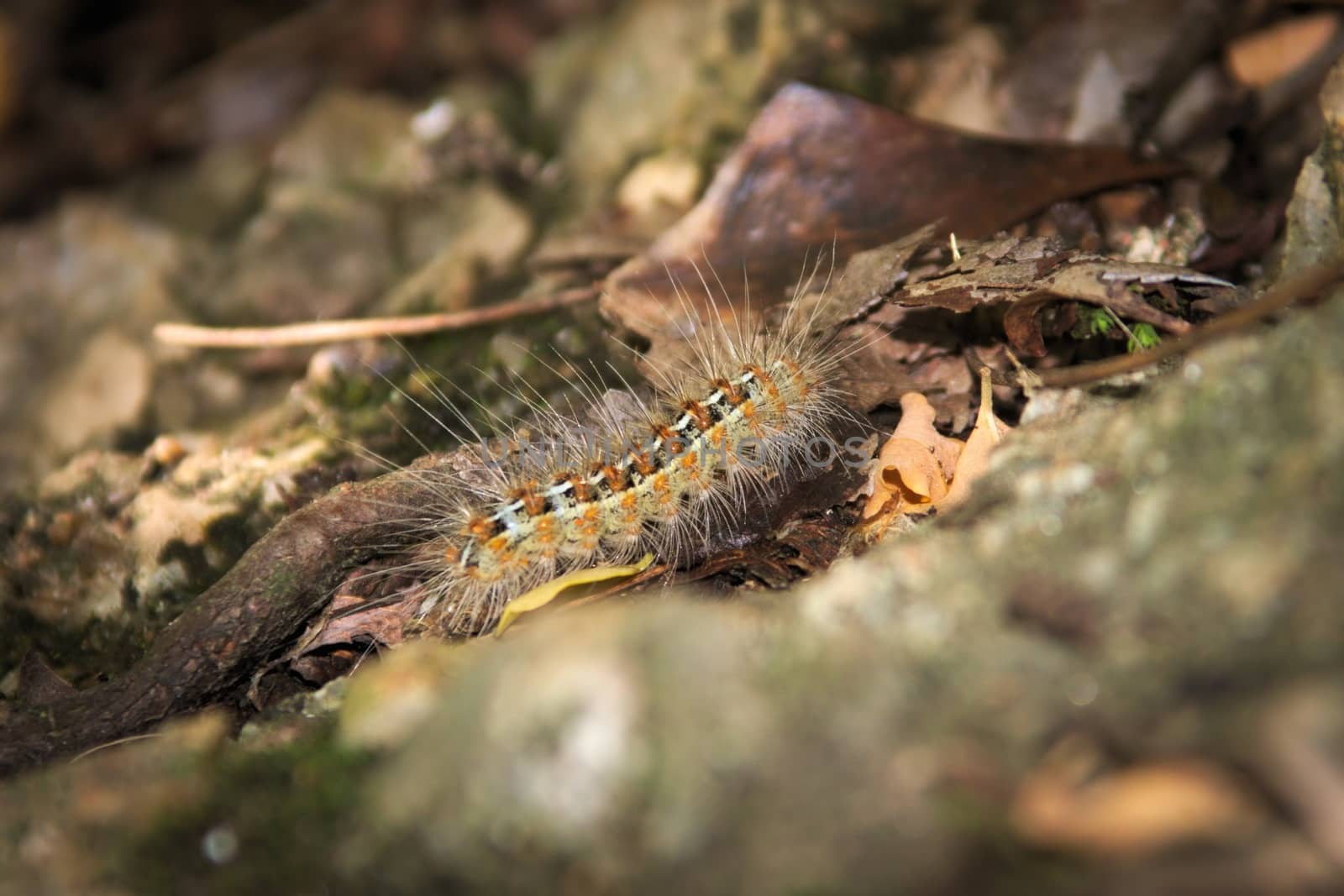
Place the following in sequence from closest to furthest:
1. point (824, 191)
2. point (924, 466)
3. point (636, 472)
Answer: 1. point (924, 466)
2. point (636, 472)
3. point (824, 191)

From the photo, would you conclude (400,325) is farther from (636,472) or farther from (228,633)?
(228,633)

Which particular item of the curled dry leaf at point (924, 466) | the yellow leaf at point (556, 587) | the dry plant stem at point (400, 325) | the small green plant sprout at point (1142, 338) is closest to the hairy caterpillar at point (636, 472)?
the yellow leaf at point (556, 587)

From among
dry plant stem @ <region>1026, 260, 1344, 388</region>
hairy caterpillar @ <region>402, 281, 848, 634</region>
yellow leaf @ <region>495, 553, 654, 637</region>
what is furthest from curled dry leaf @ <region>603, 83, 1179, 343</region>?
dry plant stem @ <region>1026, 260, 1344, 388</region>

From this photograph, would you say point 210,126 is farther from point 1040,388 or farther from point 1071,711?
point 1071,711

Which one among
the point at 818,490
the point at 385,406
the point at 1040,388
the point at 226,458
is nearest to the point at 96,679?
the point at 226,458

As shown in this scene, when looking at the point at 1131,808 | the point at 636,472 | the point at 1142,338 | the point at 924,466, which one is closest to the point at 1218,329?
the point at 1142,338

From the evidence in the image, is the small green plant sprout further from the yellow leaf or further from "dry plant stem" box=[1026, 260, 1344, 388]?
the yellow leaf
